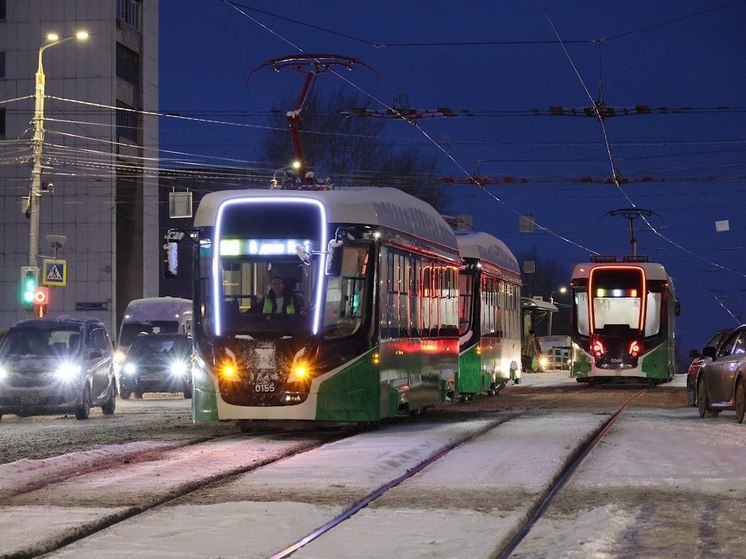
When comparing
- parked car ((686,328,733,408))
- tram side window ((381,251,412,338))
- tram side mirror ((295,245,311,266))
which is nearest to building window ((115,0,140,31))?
parked car ((686,328,733,408))

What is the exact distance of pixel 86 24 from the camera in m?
65.1

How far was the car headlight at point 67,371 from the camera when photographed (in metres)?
26.2

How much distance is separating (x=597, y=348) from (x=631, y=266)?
8.07 feet

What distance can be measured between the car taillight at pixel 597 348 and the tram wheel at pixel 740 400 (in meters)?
19.7

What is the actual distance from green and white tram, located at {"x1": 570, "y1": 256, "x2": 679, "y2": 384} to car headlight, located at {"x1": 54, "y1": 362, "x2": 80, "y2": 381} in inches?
787

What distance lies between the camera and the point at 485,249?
110 ft

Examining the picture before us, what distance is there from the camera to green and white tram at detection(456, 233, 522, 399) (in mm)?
30891

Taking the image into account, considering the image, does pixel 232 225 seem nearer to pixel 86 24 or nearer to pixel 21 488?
pixel 21 488

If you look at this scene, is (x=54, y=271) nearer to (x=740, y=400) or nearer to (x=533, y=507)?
(x=740, y=400)

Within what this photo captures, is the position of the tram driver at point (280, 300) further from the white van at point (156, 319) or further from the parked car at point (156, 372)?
the white van at point (156, 319)

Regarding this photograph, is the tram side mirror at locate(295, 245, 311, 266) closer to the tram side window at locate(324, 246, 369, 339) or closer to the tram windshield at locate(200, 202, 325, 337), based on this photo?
the tram windshield at locate(200, 202, 325, 337)

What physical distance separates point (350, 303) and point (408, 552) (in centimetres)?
1032

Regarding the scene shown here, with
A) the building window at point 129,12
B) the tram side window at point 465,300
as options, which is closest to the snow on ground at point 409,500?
the tram side window at point 465,300

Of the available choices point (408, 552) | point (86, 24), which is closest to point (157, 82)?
point (86, 24)
